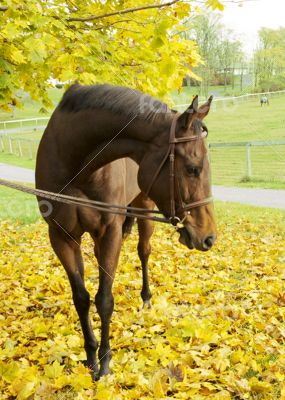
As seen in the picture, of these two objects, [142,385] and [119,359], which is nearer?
[142,385]

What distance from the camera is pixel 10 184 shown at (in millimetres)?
2854

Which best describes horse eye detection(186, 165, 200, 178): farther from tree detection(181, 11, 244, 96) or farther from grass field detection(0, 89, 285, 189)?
grass field detection(0, 89, 285, 189)

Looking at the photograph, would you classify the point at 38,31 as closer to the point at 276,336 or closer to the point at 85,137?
the point at 85,137

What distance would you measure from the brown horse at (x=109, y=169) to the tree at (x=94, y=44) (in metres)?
0.97

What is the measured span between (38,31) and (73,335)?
→ 104 inches

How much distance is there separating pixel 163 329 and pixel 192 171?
6.21 feet

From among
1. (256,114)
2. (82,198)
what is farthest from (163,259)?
(256,114)

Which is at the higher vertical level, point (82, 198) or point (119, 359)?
point (82, 198)

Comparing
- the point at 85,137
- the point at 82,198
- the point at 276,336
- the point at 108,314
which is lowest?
the point at 276,336

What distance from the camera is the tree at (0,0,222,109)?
12.1 ft

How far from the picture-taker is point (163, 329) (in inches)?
152

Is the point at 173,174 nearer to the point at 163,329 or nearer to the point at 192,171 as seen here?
the point at 192,171

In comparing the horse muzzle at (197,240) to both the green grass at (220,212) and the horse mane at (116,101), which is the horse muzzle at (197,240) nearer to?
the horse mane at (116,101)

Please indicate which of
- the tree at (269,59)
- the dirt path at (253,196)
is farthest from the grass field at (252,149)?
the tree at (269,59)
